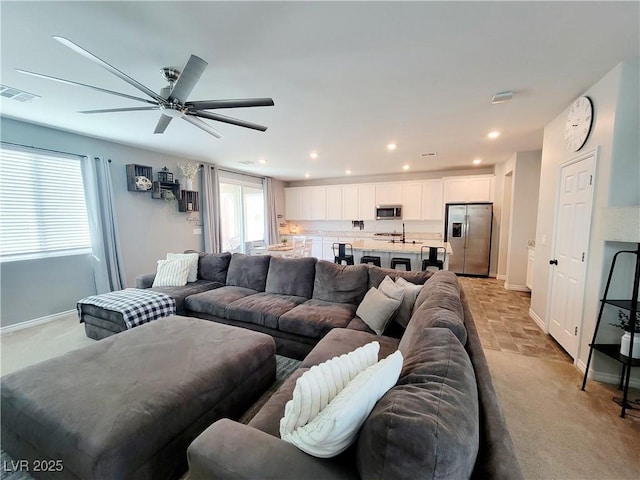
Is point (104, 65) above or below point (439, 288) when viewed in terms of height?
above

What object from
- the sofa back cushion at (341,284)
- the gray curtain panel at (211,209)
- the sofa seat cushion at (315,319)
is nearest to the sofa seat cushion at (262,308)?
the sofa seat cushion at (315,319)

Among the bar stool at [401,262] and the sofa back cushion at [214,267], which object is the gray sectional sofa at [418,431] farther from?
the bar stool at [401,262]

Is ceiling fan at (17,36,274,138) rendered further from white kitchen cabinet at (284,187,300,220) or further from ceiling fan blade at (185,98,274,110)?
white kitchen cabinet at (284,187,300,220)

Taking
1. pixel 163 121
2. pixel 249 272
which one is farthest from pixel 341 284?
pixel 163 121

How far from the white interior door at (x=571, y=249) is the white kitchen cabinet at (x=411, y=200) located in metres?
3.56

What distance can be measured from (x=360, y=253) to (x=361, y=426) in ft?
13.5

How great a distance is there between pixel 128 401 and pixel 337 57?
252 cm

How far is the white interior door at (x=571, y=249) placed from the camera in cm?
248

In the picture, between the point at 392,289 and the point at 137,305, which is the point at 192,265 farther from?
the point at 392,289

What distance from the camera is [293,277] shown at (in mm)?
3188

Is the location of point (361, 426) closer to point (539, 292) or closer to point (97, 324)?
point (97, 324)

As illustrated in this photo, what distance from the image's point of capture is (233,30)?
1663 millimetres

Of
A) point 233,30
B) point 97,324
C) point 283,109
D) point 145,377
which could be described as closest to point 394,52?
point 233,30

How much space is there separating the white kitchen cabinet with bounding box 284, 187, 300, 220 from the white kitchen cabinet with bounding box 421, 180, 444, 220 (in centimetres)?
363
